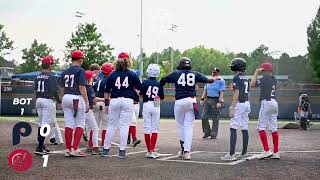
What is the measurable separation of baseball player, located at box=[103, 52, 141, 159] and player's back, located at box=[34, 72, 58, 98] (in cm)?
140

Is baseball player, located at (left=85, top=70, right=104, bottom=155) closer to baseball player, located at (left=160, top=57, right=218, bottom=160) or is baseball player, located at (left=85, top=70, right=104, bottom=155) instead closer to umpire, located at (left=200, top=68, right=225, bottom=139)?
baseball player, located at (left=160, top=57, right=218, bottom=160)

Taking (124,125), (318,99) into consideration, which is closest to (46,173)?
(124,125)

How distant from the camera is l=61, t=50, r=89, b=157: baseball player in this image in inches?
376

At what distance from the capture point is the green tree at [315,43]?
2630 inches

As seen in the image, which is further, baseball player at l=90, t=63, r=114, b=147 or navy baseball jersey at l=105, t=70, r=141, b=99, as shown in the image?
baseball player at l=90, t=63, r=114, b=147

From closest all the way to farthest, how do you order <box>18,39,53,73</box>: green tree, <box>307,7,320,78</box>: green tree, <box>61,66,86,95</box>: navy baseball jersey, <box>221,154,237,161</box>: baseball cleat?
<box>221,154,237,161</box>: baseball cleat
<box>61,66,86,95</box>: navy baseball jersey
<box>18,39,53,73</box>: green tree
<box>307,7,320,78</box>: green tree

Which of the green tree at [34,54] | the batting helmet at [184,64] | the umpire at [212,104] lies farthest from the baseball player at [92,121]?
the green tree at [34,54]

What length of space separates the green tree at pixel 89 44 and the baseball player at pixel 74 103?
34.4m

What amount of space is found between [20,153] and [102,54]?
123ft

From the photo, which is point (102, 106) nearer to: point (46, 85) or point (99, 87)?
point (99, 87)

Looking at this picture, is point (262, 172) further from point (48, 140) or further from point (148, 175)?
point (48, 140)

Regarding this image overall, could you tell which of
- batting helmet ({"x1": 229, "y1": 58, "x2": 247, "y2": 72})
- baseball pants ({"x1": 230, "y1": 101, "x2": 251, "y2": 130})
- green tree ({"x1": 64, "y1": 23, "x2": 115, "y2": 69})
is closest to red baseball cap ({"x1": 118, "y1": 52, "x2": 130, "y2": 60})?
batting helmet ({"x1": 229, "y1": 58, "x2": 247, "y2": 72})

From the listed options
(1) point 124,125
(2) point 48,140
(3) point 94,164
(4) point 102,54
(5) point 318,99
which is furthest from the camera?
(4) point 102,54

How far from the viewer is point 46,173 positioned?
7414 mm
